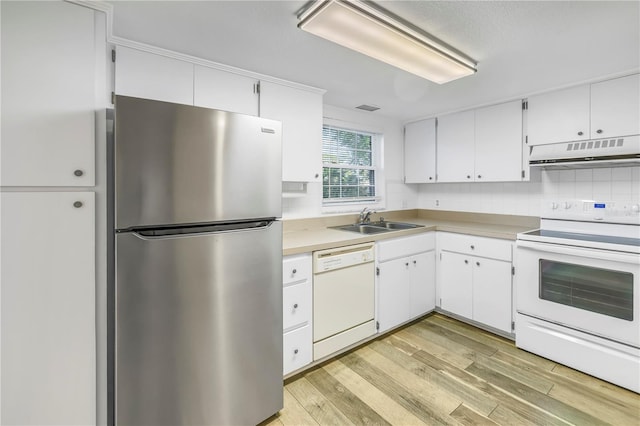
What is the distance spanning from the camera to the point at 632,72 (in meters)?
2.18

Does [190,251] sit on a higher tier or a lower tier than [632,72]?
lower

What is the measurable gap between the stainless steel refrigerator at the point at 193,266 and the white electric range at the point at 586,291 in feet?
6.71

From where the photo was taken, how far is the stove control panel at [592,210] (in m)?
2.31

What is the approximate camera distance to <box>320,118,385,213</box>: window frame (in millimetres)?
3135

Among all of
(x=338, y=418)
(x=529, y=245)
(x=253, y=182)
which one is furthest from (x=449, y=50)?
(x=338, y=418)

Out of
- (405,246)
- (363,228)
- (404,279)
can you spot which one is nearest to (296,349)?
(404,279)

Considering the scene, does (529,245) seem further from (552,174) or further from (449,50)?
(449,50)

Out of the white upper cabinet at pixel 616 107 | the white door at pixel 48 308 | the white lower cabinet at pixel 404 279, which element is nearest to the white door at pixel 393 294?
the white lower cabinet at pixel 404 279

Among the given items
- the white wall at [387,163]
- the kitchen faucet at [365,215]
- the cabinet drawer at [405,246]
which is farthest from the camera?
the kitchen faucet at [365,215]

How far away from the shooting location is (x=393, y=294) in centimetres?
267

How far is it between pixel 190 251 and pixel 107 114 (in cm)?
73

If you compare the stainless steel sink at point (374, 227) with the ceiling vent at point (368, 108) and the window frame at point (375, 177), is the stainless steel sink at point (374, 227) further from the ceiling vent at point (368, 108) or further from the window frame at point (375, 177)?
the ceiling vent at point (368, 108)

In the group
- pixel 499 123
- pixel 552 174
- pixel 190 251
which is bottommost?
pixel 190 251

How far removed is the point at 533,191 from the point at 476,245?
873 mm
